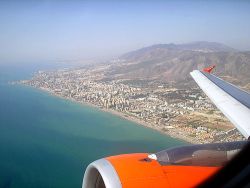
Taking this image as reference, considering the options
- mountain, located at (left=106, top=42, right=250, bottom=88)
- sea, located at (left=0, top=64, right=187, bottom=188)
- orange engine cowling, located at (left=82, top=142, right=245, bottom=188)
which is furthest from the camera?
mountain, located at (left=106, top=42, right=250, bottom=88)

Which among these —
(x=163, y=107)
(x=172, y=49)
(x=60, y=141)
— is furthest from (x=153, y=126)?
(x=172, y=49)

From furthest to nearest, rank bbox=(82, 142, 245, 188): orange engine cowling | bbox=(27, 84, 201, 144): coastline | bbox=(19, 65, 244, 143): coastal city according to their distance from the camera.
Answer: bbox=(19, 65, 244, 143): coastal city < bbox=(27, 84, 201, 144): coastline < bbox=(82, 142, 245, 188): orange engine cowling

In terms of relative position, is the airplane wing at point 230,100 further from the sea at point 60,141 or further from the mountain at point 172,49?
the mountain at point 172,49

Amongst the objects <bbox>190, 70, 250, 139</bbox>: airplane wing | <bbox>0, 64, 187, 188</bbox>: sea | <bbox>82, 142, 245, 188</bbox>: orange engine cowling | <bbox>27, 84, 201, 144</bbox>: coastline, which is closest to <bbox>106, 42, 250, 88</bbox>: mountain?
<bbox>27, 84, 201, 144</bbox>: coastline

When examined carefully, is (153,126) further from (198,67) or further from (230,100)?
(198,67)

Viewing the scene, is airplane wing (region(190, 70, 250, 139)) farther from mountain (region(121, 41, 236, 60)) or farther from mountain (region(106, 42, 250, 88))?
mountain (region(121, 41, 236, 60))
